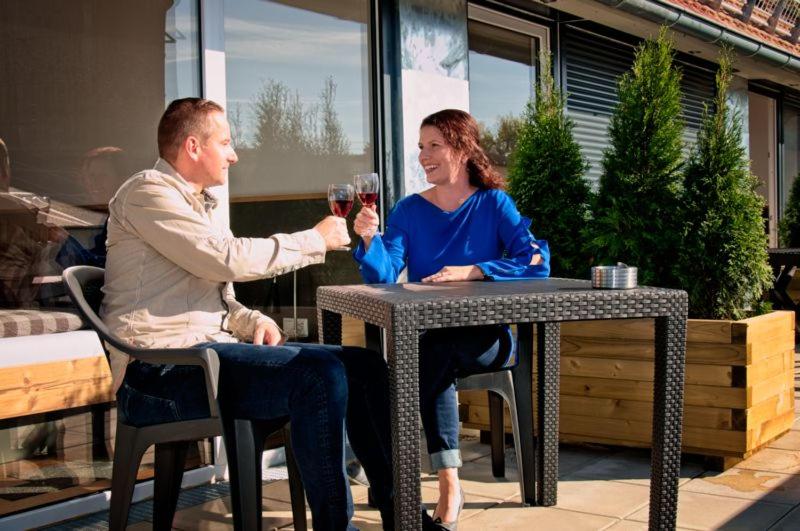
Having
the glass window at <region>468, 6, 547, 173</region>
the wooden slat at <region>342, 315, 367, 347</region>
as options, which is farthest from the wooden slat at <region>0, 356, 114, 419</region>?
the glass window at <region>468, 6, 547, 173</region>

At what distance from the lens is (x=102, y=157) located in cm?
400

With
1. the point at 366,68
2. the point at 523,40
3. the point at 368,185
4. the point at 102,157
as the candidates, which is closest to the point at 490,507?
the point at 368,185

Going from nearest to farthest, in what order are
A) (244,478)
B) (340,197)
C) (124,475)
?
(244,478)
(124,475)
(340,197)

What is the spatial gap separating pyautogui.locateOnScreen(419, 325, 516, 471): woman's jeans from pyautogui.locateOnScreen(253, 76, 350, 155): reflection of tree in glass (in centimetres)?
163

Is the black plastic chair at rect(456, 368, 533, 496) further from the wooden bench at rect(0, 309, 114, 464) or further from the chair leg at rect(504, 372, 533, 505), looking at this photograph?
the wooden bench at rect(0, 309, 114, 464)

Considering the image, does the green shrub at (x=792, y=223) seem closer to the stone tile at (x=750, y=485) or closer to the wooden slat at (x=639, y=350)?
the wooden slat at (x=639, y=350)

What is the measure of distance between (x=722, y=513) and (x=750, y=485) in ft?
1.37

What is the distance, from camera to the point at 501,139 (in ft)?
20.6

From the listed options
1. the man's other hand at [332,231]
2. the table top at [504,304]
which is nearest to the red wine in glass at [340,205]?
the man's other hand at [332,231]

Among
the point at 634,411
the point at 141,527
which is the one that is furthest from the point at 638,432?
the point at 141,527

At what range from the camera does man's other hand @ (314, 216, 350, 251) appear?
2.68 m

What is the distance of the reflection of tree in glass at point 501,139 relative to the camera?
6164mm

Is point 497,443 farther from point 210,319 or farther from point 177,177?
point 177,177

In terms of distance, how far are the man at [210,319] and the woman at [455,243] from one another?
50 cm
